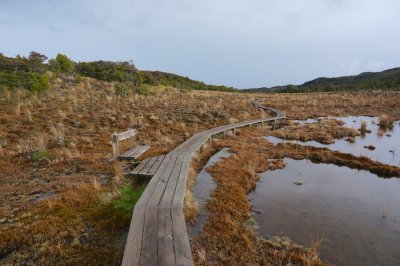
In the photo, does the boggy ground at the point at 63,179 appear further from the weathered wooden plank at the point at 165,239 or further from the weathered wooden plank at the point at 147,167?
the weathered wooden plank at the point at 165,239

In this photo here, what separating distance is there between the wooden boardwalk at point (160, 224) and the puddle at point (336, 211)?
2173 mm

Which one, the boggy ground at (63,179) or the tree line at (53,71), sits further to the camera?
the tree line at (53,71)

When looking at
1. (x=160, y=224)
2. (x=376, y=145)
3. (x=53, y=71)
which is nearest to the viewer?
(x=160, y=224)

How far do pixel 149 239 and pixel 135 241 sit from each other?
0.20 meters

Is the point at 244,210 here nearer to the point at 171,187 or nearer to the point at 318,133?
the point at 171,187

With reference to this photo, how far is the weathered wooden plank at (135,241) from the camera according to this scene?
12.0ft

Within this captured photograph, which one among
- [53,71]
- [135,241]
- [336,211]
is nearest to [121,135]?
[135,241]

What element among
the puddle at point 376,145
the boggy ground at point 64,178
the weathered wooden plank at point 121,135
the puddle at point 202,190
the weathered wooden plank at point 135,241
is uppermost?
the weathered wooden plank at point 121,135

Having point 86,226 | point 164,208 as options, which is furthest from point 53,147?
point 164,208

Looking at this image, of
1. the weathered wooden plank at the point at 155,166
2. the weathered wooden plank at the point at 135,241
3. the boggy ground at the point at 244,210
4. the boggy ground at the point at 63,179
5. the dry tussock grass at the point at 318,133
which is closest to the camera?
the weathered wooden plank at the point at 135,241

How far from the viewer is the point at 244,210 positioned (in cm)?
705

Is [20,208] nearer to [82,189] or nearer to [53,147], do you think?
[82,189]

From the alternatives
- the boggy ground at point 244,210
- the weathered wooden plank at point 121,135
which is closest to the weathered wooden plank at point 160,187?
the boggy ground at point 244,210

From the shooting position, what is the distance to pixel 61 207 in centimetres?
616
